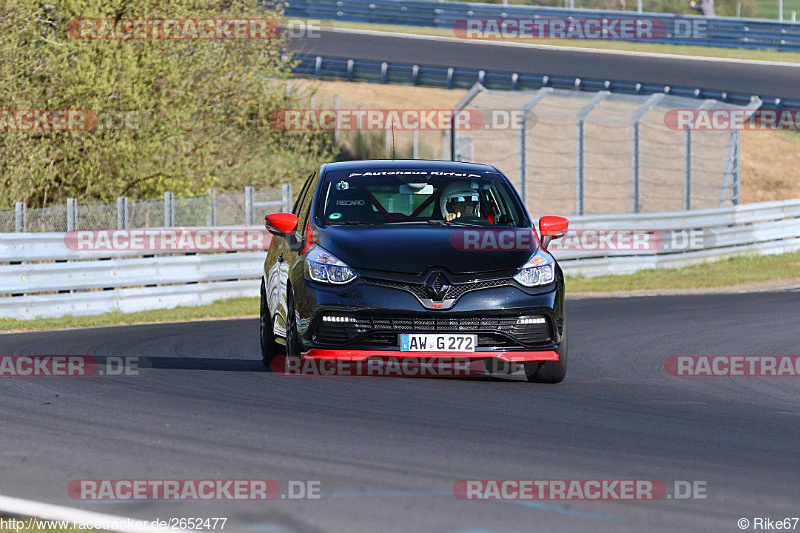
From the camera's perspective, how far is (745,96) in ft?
109

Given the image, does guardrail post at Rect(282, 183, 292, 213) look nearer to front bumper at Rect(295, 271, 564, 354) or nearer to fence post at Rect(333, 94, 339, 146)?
fence post at Rect(333, 94, 339, 146)

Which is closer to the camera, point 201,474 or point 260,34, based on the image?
point 201,474

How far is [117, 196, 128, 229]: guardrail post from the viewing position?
19.2 meters

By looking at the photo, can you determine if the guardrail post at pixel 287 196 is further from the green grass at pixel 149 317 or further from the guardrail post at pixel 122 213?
the guardrail post at pixel 122 213

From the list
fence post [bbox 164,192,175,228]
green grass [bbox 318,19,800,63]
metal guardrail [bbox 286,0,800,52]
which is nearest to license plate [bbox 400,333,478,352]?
fence post [bbox 164,192,175,228]

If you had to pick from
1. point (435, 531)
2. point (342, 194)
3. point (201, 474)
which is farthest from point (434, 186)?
point (435, 531)

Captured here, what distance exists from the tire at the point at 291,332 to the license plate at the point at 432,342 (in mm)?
840

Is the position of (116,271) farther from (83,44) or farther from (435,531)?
(435,531)

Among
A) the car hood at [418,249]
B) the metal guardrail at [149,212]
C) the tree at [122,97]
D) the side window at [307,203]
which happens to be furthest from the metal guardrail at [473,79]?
the car hood at [418,249]

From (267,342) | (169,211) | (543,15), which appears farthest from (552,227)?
(543,15)

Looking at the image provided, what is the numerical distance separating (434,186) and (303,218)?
109 cm

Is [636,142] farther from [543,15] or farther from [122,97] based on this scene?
[543,15]

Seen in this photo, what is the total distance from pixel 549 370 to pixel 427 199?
1.68 m

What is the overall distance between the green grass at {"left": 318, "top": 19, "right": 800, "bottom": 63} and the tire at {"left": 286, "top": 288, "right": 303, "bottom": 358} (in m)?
34.1
